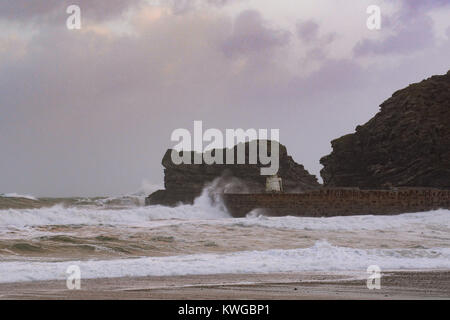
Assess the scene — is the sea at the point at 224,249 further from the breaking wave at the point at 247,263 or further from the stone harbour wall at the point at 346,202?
the stone harbour wall at the point at 346,202

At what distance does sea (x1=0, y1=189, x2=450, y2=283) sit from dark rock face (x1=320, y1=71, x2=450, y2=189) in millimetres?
9798

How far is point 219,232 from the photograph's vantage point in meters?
19.8

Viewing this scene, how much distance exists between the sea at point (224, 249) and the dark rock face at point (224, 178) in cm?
1929

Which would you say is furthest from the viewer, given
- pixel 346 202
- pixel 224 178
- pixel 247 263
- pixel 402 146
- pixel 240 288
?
pixel 224 178

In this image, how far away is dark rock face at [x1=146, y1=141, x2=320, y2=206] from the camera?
45062 millimetres

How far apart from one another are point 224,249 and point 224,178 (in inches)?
1264

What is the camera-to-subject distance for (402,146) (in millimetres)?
36438

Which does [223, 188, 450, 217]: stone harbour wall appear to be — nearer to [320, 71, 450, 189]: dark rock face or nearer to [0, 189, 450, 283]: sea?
[320, 71, 450, 189]: dark rock face

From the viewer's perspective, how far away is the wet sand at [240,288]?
8703 mm

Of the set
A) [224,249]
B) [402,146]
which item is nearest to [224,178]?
[402,146]

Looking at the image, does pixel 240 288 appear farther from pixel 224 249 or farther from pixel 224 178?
pixel 224 178

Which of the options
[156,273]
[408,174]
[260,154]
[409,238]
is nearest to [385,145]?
[408,174]

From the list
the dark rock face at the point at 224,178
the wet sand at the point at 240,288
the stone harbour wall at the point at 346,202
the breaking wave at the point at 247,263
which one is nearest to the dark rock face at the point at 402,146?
the stone harbour wall at the point at 346,202

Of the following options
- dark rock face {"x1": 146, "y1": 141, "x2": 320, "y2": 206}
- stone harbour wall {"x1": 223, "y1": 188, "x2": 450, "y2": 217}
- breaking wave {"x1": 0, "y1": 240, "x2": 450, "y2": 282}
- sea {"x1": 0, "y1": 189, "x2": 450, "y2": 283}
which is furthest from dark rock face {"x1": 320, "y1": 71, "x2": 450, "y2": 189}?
breaking wave {"x1": 0, "y1": 240, "x2": 450, "y2": 282}
